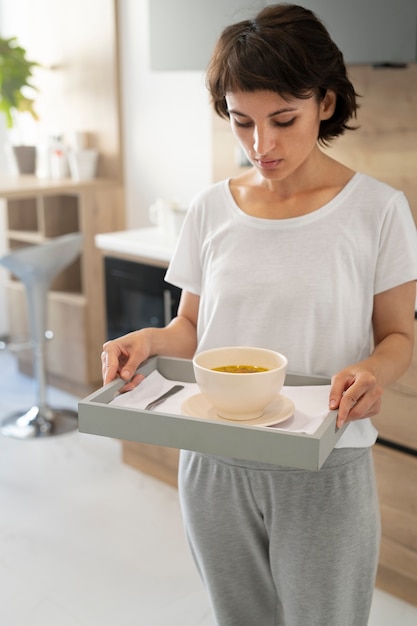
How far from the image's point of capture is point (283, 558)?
1.26 m

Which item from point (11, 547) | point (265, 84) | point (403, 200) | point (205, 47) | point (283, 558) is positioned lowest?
point (11, 547)

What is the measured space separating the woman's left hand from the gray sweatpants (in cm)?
19

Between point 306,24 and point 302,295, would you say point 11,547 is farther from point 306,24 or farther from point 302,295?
point 306,24

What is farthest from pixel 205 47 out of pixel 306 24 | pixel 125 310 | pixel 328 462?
pixel 328 462

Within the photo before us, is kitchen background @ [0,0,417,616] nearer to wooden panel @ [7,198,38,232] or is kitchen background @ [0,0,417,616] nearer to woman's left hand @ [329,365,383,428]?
wooden panel @ [7,198,38,232]

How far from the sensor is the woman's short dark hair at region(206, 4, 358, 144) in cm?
110

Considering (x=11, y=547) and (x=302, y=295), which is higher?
(x=302, y=295)

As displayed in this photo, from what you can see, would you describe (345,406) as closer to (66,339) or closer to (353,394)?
(353,394)

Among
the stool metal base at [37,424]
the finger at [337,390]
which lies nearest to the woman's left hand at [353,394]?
the finger at [337,390]

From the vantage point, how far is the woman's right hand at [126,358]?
120 centimetres

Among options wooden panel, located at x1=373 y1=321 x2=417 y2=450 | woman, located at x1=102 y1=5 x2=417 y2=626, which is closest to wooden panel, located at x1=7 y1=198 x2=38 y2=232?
wooden panel, located at x1=373 y1=321 x2=417 y2=450

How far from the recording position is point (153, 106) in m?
3.35

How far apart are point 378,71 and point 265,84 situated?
120cm

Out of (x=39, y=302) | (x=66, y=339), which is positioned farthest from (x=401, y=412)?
(x=66, y=339)
